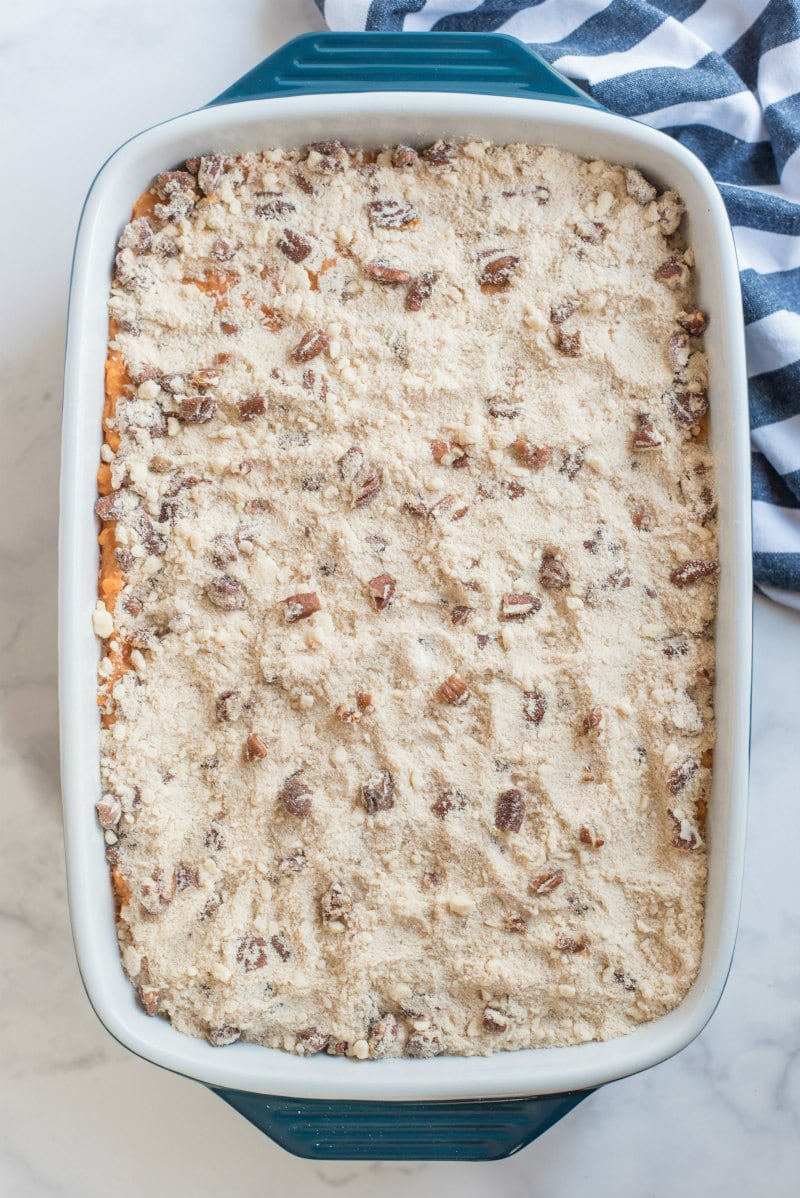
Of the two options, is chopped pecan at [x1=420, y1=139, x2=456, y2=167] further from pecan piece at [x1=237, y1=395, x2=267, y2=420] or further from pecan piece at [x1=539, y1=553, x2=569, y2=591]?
pecan piece at [x1=539, y1=553, x2=569, y2=591]

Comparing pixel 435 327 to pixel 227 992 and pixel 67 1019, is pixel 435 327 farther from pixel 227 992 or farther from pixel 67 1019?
pixel 67 1019

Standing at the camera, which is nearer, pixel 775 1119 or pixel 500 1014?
pixel 500 1014

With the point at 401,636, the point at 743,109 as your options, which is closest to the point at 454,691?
the point at 401,636

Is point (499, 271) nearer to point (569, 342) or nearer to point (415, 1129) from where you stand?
point (569, 342)

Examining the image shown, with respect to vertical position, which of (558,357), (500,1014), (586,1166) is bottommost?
(586,1166)

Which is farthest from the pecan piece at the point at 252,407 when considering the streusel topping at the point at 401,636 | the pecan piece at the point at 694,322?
the pecan piece at the point at 694,322

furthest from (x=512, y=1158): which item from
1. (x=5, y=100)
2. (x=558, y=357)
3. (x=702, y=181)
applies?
(x=5, y=100)
